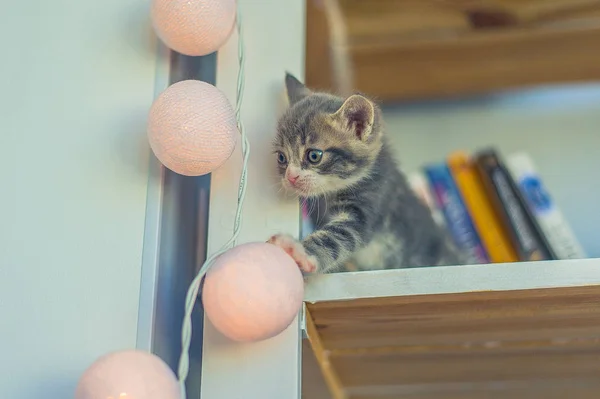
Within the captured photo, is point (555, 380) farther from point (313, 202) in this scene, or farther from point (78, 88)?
point (78, 88)

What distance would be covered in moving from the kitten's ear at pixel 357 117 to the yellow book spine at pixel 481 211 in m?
0.36

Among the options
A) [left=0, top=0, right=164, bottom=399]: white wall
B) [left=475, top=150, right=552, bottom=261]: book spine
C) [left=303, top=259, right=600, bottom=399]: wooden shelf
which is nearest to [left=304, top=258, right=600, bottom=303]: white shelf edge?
[left=303, top=259, right=600, bottom=399]: wooden shelf

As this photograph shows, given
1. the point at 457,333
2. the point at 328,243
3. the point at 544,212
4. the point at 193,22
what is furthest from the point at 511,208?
the point at 193,22

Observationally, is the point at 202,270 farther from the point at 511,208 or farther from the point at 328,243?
the point at 511,208

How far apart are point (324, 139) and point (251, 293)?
0.95 feet

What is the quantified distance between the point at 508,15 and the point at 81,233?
903 mm

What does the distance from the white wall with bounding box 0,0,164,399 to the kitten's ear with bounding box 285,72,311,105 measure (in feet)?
0.54

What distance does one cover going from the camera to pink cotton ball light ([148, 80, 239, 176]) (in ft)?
2.08

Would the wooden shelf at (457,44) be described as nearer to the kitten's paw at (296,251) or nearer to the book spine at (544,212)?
the book spine at (544,212)

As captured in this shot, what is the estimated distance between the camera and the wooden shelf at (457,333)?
0.67 meters

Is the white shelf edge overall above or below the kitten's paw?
below

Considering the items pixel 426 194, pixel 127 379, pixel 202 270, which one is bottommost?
pixel 127 379

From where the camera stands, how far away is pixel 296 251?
66cm

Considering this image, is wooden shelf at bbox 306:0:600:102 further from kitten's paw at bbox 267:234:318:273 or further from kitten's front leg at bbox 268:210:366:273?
kitten's paw at bbox 267:234:318:273
